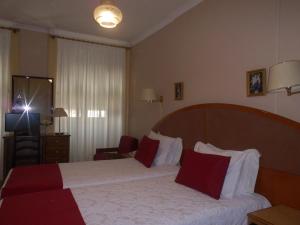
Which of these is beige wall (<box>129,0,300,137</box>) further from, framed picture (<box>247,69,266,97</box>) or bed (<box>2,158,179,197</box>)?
bed (<box>2,158,179,197</box>)

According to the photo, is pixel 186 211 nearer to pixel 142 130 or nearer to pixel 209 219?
pixel 209 219

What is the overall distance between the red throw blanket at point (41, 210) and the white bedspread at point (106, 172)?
39 cm

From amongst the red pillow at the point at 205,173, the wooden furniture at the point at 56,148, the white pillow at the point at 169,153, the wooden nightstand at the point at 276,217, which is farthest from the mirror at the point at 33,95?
the wooden nightstand at the point at 276,217

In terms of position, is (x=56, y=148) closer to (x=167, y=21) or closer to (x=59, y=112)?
(x=59, y=112)

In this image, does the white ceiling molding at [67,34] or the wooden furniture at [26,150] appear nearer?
the wooden furniture at [26,150]

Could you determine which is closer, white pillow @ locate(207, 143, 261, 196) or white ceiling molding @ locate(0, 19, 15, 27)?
white pillow @ locate(207, 143, 261, 196)

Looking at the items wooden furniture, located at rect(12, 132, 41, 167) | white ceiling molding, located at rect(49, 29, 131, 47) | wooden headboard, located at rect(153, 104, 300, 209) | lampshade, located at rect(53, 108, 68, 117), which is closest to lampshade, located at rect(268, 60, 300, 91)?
wooden headboard, located at rect(153, 104, 300, 209)

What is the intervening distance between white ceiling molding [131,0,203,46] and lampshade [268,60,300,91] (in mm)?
1931

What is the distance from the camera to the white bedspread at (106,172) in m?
2.35

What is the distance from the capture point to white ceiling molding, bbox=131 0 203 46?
3.21 metres

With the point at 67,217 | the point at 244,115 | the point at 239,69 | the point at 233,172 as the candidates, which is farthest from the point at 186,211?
the point at 239,69

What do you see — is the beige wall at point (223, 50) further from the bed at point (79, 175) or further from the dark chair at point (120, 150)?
the bed at point (79, 175)

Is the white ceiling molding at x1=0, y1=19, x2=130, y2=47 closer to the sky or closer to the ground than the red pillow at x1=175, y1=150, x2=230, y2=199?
closer to the sky

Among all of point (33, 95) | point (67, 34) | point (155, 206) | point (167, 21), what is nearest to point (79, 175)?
point (155, 206)
